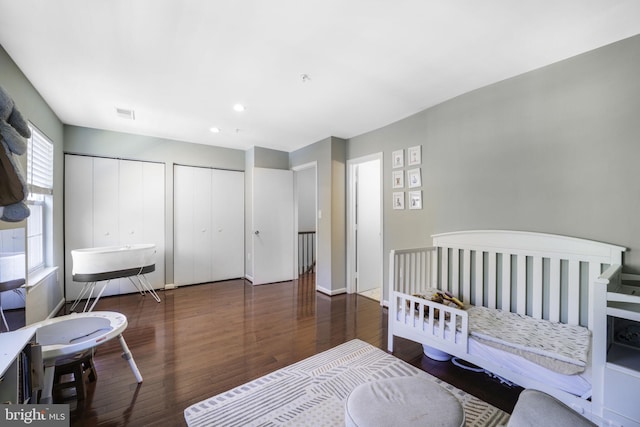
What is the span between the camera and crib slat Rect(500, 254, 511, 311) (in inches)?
90.1

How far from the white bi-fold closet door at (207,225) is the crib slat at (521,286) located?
13.5 feet

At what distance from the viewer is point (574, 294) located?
6.40ft

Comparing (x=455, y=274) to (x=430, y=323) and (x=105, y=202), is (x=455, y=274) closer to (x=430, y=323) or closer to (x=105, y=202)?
(x=430, y=323)

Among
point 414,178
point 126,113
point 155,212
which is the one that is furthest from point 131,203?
point 414,178

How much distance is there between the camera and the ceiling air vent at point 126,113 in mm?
3064

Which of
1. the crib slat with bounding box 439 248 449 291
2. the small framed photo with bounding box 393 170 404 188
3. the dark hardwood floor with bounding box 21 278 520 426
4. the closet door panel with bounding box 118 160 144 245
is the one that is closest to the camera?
the dark hardwood floor with bounding box 21 278 520 426

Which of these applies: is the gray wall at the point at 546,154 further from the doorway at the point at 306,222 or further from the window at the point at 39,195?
the window at the point at 39,195

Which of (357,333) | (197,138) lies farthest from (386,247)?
(197,138)

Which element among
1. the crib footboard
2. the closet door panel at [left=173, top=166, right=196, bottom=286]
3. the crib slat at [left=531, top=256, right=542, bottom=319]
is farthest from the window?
the crib slat at [left=531, top=256, right=542, bottom=319]

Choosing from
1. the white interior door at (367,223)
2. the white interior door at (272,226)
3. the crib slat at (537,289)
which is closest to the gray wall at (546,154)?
the crib slat at (537,289)

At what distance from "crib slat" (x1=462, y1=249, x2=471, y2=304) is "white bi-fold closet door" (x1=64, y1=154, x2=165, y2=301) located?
13.9 feet

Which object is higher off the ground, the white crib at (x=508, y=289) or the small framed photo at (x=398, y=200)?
the small framed photo at (x=398, y=200)

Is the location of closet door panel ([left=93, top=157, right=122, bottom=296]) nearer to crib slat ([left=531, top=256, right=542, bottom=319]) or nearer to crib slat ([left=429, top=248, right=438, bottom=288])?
crib slat ([left=429, top=248, right=438, bottom=288])

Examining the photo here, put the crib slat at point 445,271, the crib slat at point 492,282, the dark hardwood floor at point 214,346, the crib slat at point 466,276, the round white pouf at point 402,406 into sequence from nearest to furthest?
the round white pouf at point 402,406 → the dark hardwood floor at point 214,346 → the crib slat at point 492,282 → the crib slat at point 466,276 → the crib slat at point 445,271
